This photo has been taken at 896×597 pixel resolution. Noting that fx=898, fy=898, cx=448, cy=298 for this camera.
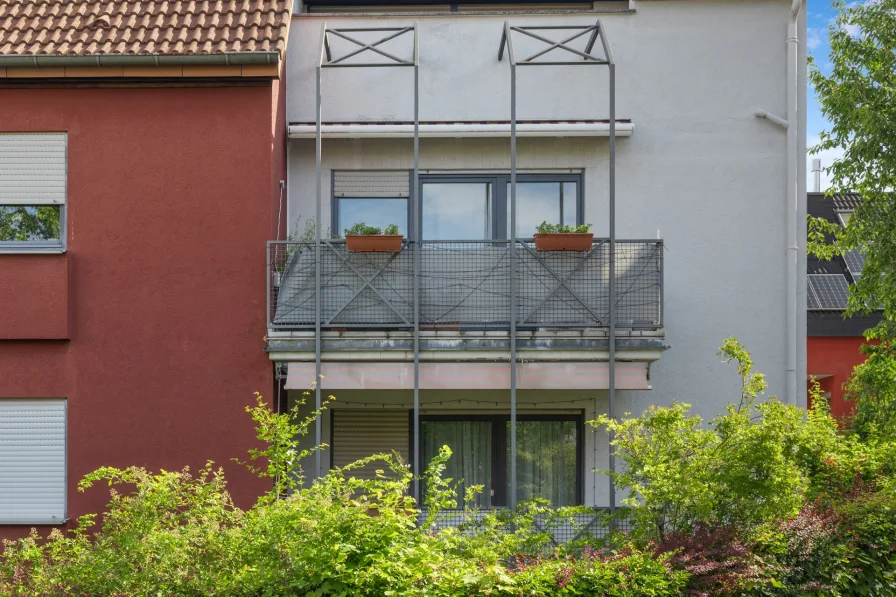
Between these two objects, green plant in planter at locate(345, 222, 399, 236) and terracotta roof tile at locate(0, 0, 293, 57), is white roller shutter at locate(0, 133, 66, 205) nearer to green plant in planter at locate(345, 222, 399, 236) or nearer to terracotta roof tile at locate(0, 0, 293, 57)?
terracotta roof tile at locate(0, 0, 293, 57)

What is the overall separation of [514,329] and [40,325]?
19.5 feet

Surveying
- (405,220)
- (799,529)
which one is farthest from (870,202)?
(799,529)

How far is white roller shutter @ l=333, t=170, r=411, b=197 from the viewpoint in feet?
42.6

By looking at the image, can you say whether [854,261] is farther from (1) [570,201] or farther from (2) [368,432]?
(2) [368,432]

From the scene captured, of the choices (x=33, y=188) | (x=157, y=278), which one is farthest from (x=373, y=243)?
(x=33, y=188)

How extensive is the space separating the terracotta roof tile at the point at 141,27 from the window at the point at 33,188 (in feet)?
3.70

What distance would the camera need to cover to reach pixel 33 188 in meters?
11.5

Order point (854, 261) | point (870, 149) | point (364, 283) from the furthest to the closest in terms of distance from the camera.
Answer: point (854, 261), point (870, 149), point (364, 283)

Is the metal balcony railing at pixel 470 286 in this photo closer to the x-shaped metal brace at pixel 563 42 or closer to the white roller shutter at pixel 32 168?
the x-shaped metal brace at pixel 563 42

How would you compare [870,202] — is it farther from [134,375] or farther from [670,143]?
[134,375]

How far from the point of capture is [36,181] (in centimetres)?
1154

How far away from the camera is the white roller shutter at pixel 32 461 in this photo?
1128cm

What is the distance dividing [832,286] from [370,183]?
54.3 ft

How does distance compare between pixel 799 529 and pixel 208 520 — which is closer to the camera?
pixel 208 520
